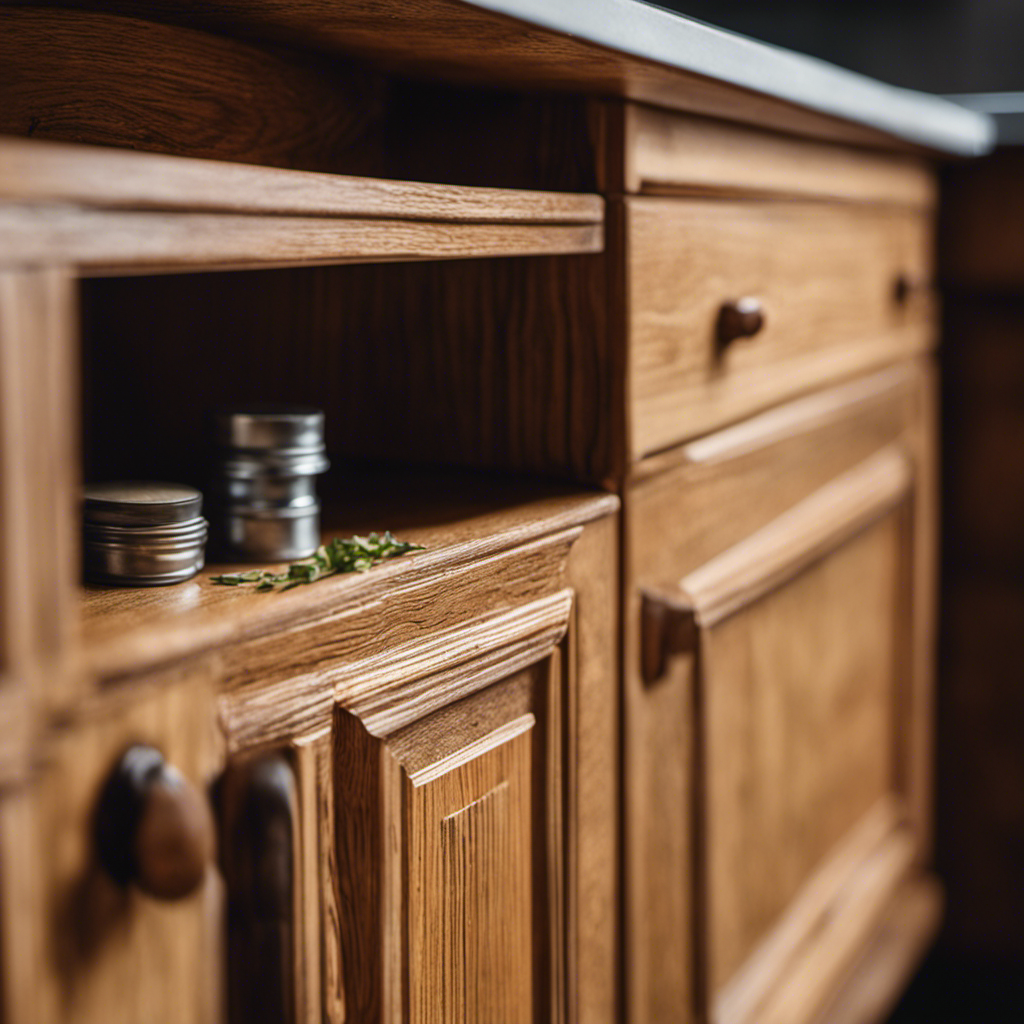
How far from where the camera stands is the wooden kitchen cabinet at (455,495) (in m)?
0.33

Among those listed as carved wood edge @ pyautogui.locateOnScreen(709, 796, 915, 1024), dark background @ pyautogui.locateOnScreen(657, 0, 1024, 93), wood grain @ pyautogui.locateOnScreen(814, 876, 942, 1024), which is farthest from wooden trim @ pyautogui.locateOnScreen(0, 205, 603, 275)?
dark background @ pyautogui.locateOnScreen(657, 0, 1024, 93)

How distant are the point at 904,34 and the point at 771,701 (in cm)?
87

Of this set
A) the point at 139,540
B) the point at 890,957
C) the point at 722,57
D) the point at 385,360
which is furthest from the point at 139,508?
the point at 890,957

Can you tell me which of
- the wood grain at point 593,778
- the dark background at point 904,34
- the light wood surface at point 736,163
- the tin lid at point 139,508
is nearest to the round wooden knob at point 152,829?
the tin lid at point 139,508

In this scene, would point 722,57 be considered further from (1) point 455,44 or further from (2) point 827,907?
(2) point 827,907

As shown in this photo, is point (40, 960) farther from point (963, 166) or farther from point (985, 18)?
point (985, 18)

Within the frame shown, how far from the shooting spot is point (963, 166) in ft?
3.65

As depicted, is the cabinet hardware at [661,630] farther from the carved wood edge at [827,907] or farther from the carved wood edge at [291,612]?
the carved wood edge at [827,907]

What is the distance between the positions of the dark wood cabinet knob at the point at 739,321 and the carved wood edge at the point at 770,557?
0.12 metres

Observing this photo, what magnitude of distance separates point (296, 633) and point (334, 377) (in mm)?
268

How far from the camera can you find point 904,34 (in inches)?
53.5

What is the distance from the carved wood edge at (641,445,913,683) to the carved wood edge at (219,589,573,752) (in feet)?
0.29

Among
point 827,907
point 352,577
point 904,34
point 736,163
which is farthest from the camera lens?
point 904,34

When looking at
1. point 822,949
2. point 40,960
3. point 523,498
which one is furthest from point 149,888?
point 822,949
